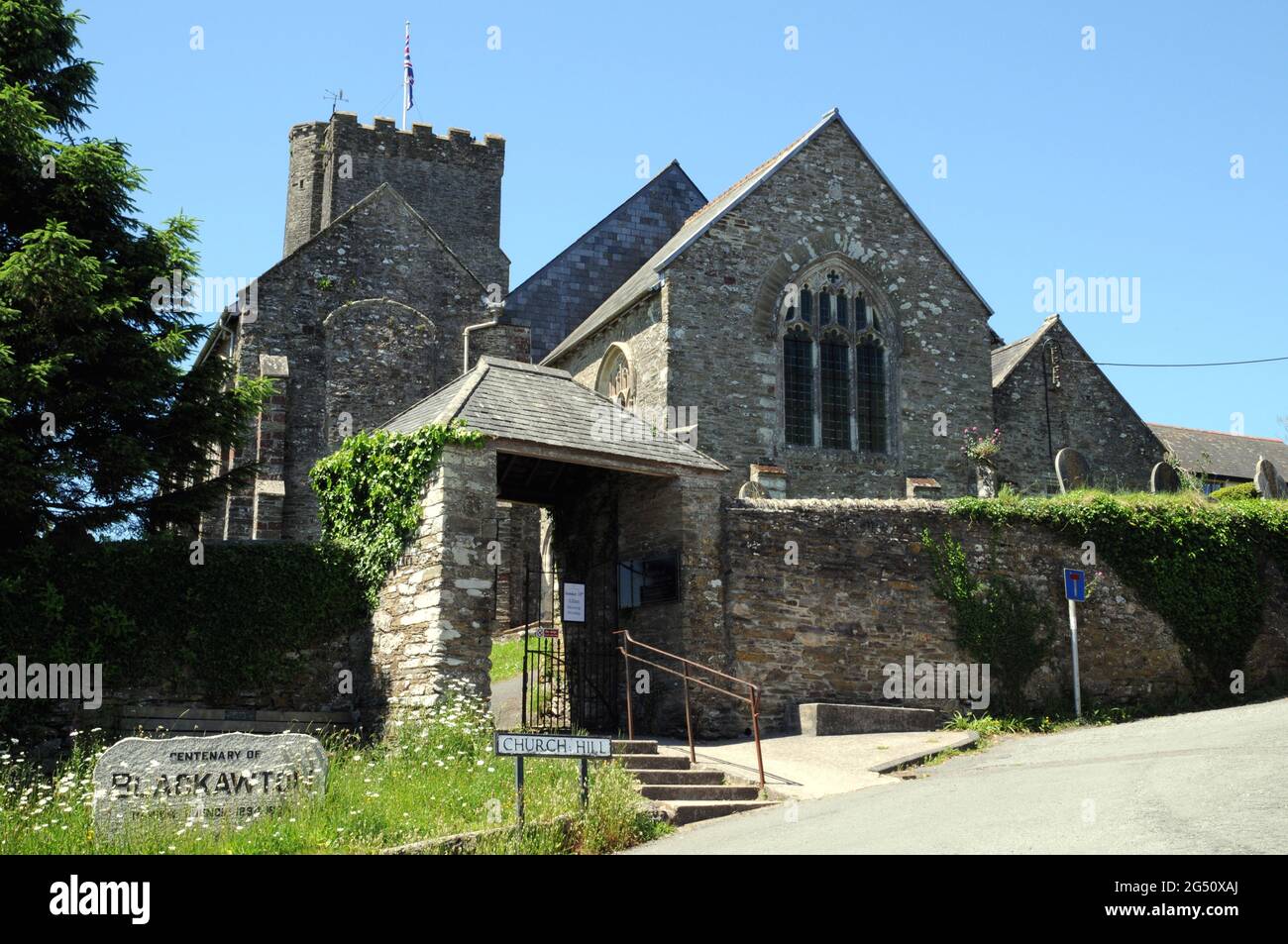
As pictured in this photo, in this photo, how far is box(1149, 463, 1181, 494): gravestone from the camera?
26.8 metres

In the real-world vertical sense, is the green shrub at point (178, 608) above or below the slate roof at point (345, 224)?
below

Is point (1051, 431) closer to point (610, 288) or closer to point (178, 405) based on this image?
point (610, 288)

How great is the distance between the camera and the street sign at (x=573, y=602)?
17344mm

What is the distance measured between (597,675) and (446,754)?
4926 mm

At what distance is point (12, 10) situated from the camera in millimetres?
14875

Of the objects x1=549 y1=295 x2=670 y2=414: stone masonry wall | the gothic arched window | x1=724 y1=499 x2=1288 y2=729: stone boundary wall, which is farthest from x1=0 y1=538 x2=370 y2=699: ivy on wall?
the gothic arched window

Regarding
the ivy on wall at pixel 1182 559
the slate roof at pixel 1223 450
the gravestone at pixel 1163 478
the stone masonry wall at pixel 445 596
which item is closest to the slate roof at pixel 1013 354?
the gravestone at pixel 1163 478

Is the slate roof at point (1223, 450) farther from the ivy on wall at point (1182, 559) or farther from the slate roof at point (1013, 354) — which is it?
the ivy on wall at point (1182, 559)

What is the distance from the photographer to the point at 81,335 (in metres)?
13.9

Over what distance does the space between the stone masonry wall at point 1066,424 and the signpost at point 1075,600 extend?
789 cm

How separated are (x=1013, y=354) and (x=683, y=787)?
1872 cm

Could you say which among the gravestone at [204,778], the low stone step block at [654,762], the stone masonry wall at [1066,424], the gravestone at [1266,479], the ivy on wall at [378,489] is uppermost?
the stone masonry wall at [1066,424]

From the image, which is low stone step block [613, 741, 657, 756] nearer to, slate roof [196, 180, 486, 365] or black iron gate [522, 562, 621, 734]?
black iron gate [522, 562, 621, 734]
